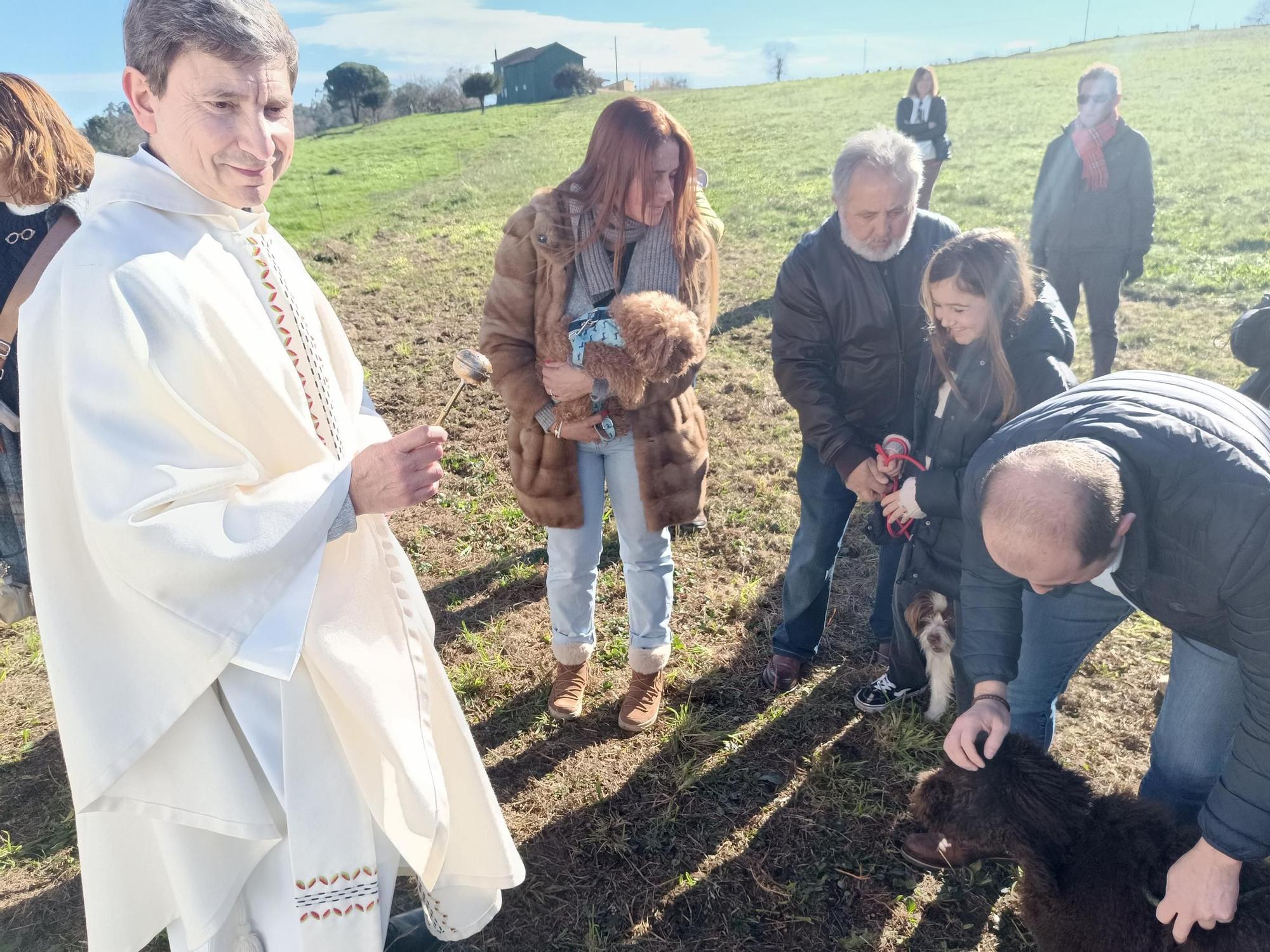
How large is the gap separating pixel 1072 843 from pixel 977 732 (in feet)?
1.15

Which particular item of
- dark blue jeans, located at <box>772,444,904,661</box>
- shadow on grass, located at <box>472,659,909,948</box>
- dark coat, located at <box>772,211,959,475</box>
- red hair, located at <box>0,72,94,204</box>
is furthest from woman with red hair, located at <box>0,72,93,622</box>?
dark blue jeans, located at <box>772,444,904,661</box>

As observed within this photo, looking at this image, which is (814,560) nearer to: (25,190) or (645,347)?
(645,347)

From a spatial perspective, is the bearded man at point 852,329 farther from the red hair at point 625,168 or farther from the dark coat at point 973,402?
the red hair at point 625,168

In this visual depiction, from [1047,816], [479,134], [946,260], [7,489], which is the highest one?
[479,134]

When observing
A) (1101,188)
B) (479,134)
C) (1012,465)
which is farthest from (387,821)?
(479,134)

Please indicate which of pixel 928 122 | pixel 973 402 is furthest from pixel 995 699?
pixel 928 122

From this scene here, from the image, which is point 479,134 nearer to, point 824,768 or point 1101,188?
point 1101,188

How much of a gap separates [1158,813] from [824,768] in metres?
1.22

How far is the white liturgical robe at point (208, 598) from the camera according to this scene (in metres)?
1.46

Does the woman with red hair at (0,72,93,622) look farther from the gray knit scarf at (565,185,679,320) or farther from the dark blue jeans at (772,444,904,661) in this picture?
the dark blue jeans at (772,444,904,661)

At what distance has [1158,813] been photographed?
2094mm

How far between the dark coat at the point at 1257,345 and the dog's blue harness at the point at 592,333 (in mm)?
2220

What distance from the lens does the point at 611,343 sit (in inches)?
105

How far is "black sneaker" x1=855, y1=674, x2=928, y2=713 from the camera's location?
3363mm
